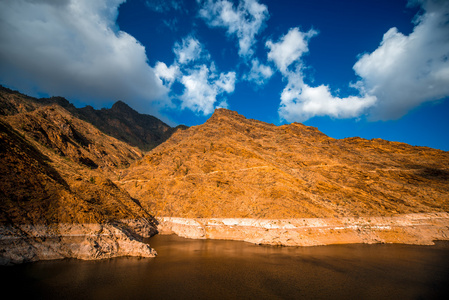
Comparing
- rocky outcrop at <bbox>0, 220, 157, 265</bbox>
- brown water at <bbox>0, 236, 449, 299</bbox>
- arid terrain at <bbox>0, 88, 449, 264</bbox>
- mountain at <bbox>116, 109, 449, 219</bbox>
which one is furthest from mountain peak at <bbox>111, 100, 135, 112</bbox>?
brown water at <bbox>0, 236, 449, 299</bbox>

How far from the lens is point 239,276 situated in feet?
60.4

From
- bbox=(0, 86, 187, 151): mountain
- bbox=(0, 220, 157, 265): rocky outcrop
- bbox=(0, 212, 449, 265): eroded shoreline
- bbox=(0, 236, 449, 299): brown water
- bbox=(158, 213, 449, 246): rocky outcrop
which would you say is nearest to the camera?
bbox=(0, 236, 449, 299): brown water

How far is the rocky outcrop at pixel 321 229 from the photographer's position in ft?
108

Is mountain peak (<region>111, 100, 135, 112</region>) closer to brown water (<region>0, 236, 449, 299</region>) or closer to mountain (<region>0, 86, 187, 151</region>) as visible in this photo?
mountain (<region>0, 86, 187, 151</region>)

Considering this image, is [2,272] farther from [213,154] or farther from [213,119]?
[213,119]

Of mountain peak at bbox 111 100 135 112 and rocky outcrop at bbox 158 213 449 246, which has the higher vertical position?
mountain peak at bbox 111 100 135 112

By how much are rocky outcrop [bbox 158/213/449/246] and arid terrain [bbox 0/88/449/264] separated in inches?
8.0

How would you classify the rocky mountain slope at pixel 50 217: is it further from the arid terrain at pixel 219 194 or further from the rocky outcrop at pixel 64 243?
the arid terrain at pixel 219 194

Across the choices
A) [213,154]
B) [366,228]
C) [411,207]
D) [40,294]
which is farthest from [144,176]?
[411,207]

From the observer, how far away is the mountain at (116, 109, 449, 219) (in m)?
40.3

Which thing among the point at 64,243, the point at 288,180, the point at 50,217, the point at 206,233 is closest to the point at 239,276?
the point at 206,233

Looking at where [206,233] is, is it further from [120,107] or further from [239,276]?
[120,107]

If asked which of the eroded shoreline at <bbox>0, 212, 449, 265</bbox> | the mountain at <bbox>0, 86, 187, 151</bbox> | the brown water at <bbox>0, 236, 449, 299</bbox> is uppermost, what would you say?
the mountain at <bbox>0, 86, 187, 151</bbox>

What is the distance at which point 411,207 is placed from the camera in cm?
4231
